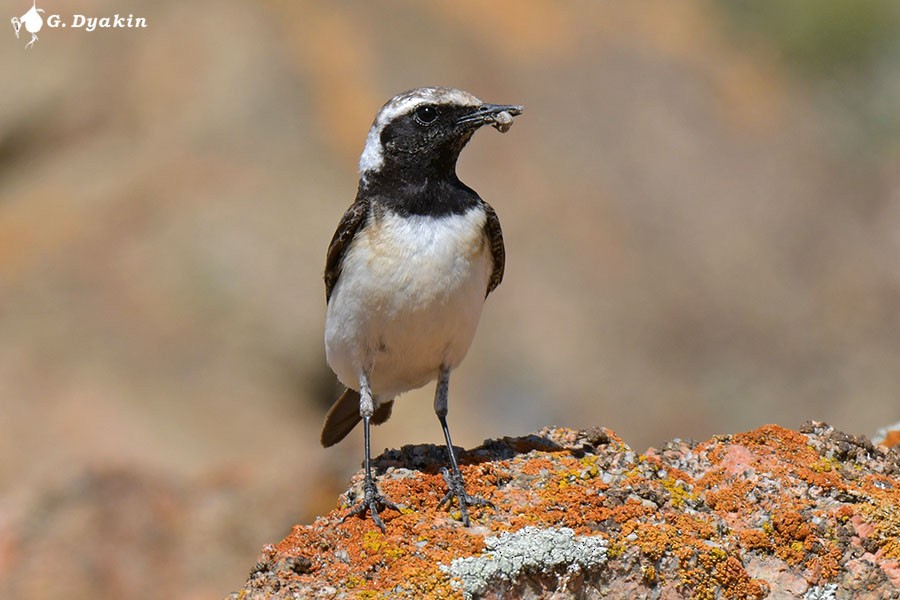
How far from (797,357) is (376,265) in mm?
10460

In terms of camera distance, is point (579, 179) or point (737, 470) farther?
point (579, 179)

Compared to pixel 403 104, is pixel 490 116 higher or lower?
lower

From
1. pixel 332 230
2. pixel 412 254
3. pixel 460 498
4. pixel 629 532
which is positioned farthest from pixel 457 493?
pixel 332 230

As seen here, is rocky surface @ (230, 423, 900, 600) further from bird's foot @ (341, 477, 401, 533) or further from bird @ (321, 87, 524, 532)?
bird @ (321, 87, 524, 532)

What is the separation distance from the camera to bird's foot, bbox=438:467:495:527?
562 cm

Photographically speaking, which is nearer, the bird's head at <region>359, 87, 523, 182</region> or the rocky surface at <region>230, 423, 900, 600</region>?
the rocky surface at <region>230, 423, 900, 600</region>

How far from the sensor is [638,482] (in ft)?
18.9

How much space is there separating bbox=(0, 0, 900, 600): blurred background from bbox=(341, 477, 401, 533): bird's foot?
3.35 m

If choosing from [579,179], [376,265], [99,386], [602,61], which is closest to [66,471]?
[99,386]

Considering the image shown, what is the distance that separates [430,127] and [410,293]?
0.92m

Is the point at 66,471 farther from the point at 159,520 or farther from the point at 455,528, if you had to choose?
the point at 455,528

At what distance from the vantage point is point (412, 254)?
6406 mm

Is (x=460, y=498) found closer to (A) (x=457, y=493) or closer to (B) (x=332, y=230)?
(A) (x=457, y=493)

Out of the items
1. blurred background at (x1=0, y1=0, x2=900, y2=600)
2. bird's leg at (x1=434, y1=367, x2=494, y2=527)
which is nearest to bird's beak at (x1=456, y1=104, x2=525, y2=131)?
bird's leg at (x1=434, y1=367, x2=494, y2=527)
